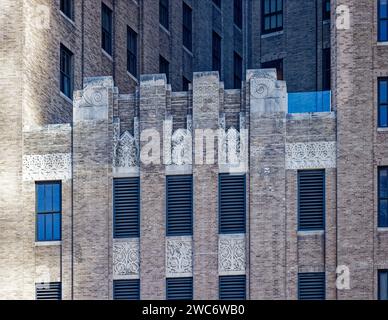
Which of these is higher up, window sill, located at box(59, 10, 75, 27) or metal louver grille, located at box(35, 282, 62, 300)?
window sill, located at box(59, 10, 75, 27)

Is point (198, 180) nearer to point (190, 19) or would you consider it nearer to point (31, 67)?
point (31, 67)

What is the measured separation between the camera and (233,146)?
6788 centimetres

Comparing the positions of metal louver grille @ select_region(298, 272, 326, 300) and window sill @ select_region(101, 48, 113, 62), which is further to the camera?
window sill @ select_region(101, 48, 113, 62)

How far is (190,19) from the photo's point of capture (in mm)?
87188

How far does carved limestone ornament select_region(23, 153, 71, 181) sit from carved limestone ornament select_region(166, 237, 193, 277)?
4.94 m

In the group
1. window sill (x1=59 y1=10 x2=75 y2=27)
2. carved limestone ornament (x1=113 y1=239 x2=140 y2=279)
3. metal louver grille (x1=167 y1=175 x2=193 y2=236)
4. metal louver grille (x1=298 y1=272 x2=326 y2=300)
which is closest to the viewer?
metal louver grille (x1=298 y1=272 x2=326 y2=300)

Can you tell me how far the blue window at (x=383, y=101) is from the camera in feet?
222

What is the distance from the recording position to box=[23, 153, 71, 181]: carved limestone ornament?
68.7 meters

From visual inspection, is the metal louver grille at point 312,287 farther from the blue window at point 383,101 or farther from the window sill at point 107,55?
the window sill at point 107,55

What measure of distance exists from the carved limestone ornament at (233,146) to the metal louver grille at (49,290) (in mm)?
7629

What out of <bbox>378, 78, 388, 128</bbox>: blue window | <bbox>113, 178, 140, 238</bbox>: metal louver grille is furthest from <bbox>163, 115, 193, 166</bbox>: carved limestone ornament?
<bbox>378, 78, 388, 128</bbox>: blue window

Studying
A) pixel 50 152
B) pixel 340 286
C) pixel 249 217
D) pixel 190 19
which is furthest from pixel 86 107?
pixel 190 19

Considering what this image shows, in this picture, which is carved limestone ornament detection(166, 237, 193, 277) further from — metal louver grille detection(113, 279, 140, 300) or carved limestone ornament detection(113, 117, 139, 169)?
carved limestone ornament detection(113, 117, 139, 169)

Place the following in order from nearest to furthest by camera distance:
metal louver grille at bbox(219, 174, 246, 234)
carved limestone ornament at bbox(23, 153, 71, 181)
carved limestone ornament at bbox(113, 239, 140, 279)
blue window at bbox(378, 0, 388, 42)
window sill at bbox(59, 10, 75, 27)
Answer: metal louver grille at bbox(219, 174, 246, 234)
carved limestone ornament at bbox(113, 239, 140, 279)
blue window at bbox(378, 0, 388, 42)
carved limestone ornament at bbox(23, 153, 71, 181)
window sill at bbox(59, 10, 75, 27)
